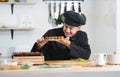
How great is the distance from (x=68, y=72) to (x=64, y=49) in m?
1.15

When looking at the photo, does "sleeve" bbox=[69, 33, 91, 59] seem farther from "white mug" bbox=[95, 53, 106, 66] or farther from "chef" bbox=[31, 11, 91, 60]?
"white mug" bbox=[95, 53, 106, 66]

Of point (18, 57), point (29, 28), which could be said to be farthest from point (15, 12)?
point (18, 57)

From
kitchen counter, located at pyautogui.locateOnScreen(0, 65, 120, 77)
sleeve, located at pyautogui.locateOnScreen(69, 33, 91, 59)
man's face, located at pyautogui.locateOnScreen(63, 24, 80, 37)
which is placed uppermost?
man's face, located at pyautogui.locateOnScreen(63, 24, 80, 37)

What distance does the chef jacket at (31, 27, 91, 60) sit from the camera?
2800 mm

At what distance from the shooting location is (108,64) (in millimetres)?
2227

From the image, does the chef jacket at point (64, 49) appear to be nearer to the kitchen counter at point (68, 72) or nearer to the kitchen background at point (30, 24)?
the kitchen counter at point (68, 72)

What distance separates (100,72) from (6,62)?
0.71 meters

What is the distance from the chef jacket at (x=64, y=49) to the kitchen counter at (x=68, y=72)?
663mm

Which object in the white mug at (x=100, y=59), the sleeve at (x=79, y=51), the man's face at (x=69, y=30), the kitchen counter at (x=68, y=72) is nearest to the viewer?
the kitchen counter at (x=68, y=72)

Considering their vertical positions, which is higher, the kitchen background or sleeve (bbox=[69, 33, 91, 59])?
the kitchen background

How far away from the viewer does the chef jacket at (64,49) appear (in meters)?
2.80

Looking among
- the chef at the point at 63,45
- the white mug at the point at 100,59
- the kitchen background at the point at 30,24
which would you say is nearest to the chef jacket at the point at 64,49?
the chef at the point at 63,45

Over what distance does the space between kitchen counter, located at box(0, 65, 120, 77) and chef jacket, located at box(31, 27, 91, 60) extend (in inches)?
26.1

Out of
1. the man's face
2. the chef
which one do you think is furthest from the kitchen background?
the man's face
